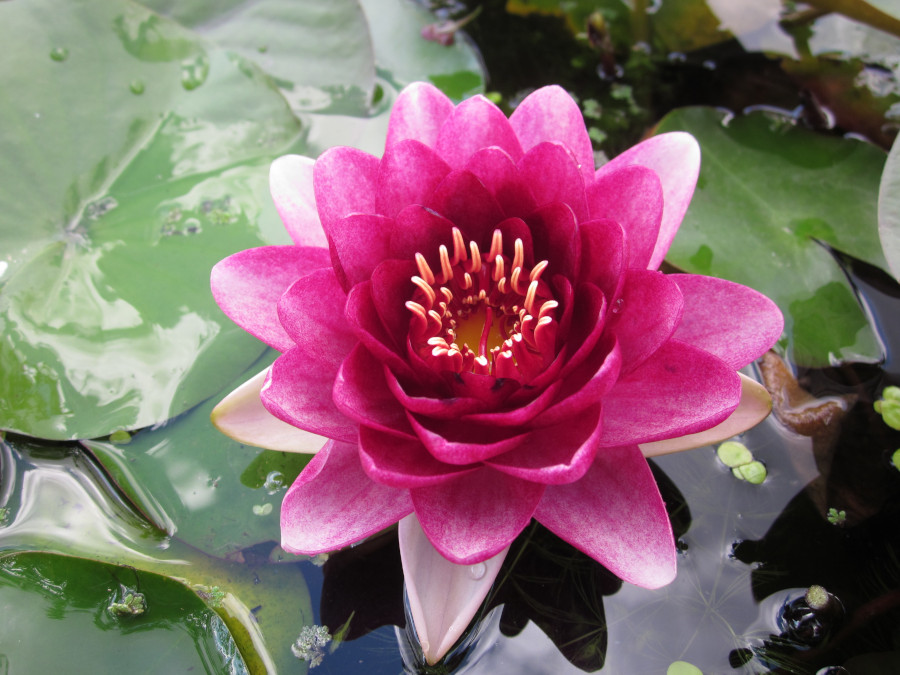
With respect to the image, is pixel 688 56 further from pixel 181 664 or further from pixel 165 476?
pixel 181 664

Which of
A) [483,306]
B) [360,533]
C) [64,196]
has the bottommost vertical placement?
[360,533]

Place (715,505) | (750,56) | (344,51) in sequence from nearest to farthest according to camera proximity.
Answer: (715,505) → (344,51) → (750,56)

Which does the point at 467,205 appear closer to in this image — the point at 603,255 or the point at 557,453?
the point at 603,255

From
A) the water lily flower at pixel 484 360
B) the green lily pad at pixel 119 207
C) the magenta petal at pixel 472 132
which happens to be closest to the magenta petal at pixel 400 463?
the water lily flower at pixel 484 360

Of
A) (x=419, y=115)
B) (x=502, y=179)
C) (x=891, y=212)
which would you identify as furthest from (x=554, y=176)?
(x=891, y=212)

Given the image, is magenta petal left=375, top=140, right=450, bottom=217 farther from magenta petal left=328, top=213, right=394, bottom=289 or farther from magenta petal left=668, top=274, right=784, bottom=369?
magenta petal left=668, top=274, right=784, bottom=369

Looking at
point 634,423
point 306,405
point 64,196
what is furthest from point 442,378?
point 64,196

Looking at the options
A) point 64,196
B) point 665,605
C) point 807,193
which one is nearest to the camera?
point 665,605
